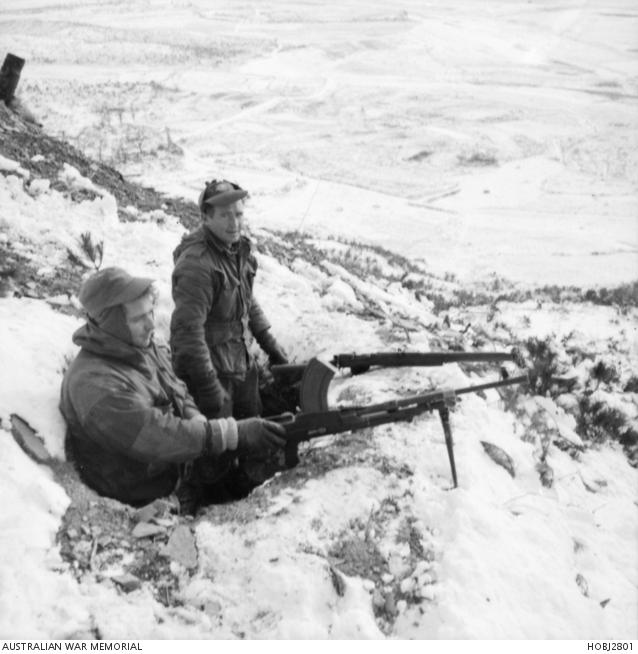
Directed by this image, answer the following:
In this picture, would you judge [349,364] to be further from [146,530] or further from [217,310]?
[146,530]

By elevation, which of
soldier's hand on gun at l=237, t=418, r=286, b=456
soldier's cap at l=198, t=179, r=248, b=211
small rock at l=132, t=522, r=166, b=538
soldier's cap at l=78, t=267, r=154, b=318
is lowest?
small rock at l=132, t=522, r=166, b=538

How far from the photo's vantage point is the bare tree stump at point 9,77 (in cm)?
1087

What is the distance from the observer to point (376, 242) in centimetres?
1711

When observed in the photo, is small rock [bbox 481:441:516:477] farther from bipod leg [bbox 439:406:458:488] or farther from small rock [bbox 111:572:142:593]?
small rock [bbox 111:572:142:593]

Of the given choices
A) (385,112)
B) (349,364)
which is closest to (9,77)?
(349,364)

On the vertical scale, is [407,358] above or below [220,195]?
below

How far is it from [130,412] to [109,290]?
0.76m

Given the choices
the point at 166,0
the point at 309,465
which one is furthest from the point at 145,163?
the point at 166,0

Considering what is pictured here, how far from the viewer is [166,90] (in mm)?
31234

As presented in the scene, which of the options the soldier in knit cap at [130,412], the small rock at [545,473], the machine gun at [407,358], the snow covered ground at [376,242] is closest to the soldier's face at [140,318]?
the soldier in knit cap at [130,412]

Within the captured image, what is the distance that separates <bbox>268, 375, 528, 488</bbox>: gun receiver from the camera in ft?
13.9

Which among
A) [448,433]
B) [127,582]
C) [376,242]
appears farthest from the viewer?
[376,242]

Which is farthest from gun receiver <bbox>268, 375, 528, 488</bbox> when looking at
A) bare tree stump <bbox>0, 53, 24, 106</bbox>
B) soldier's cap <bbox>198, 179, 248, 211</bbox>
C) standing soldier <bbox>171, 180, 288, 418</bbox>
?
bare tree stump <bbox>0, 53, 24, 106</bbox>

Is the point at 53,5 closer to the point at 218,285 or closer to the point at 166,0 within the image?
the point at 166,0
